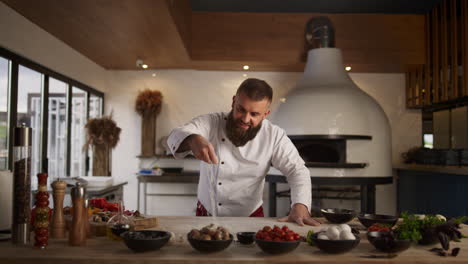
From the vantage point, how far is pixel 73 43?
14.7 ft

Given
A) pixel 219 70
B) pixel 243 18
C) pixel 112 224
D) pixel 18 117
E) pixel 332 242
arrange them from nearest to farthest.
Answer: pixel 332 242
pixel 112 224
pixel 18 117
pixel 243 18
pixel 219 70

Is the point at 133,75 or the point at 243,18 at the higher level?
the point at 243,18

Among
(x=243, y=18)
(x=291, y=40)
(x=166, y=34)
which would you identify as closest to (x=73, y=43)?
(x=166, y=34)

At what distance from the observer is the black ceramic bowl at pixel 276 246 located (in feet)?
4.56

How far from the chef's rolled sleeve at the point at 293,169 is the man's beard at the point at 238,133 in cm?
16

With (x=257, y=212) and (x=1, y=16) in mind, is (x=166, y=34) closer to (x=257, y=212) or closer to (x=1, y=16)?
(x=1, y=16)

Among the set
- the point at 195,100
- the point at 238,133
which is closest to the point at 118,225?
the point at 238,133

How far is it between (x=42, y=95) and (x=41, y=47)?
1.59 ft

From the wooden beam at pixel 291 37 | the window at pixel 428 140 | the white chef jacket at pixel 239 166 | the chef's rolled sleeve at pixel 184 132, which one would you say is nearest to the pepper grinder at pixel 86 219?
the chef's rolled sleeve at pixel 184 132

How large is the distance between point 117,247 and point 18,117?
8.20ft

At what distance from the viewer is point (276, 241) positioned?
139cm

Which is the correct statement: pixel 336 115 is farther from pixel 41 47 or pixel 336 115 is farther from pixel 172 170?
pixel 41 47

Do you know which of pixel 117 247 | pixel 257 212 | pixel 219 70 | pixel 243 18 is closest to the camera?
pixel 117 247

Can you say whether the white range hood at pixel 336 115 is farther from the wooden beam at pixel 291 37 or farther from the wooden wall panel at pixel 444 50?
the wooden wall panel at pixel 444 50
